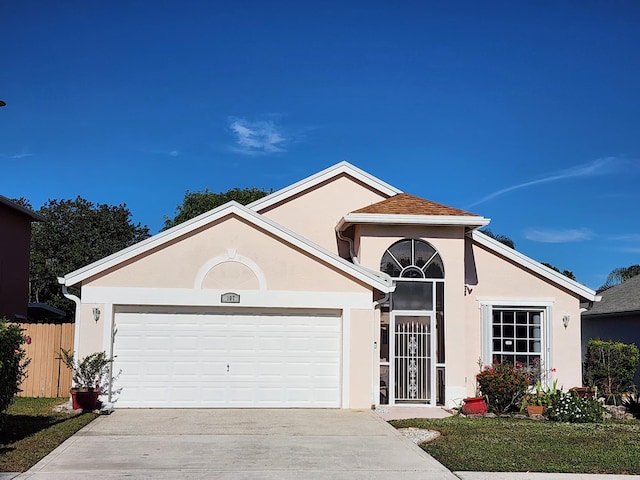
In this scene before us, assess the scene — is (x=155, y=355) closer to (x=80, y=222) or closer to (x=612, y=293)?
(x=612, y=293)

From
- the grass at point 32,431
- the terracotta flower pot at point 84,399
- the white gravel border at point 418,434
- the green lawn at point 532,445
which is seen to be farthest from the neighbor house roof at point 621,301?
the grass at point 32,431

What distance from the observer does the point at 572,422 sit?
576 inches

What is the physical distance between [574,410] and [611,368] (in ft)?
14.8

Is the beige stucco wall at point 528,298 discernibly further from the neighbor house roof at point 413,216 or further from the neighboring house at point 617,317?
the neighboring house at point 617,317

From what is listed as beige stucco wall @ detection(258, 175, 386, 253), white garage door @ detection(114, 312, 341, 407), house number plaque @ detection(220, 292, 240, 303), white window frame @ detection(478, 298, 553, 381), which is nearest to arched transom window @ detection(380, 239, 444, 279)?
white window frame @ detection(478, 298, 553, 381)

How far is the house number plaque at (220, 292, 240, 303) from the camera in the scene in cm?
1548

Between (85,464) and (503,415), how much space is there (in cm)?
943

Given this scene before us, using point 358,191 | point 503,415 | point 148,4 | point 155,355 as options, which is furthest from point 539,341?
point 148,4

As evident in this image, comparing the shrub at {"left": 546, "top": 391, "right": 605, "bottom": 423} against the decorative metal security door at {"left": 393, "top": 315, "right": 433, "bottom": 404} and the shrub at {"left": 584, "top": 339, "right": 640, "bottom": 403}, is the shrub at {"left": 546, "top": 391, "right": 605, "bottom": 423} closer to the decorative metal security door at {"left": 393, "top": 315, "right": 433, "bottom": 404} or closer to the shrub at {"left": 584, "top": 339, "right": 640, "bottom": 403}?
the decorative metal security door at {"left": 393, "top": 315, "right": 433, "bottom": 404}

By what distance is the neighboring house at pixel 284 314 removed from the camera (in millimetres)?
15289

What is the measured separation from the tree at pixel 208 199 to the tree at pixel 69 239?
358cm

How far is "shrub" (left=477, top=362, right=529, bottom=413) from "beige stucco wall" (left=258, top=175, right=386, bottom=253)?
562 cm

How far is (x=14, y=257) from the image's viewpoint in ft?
77.7

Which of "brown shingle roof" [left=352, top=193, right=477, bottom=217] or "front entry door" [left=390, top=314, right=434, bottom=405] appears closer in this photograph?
"front entry door" [left=390, top=314, right=434, bottom=405]
